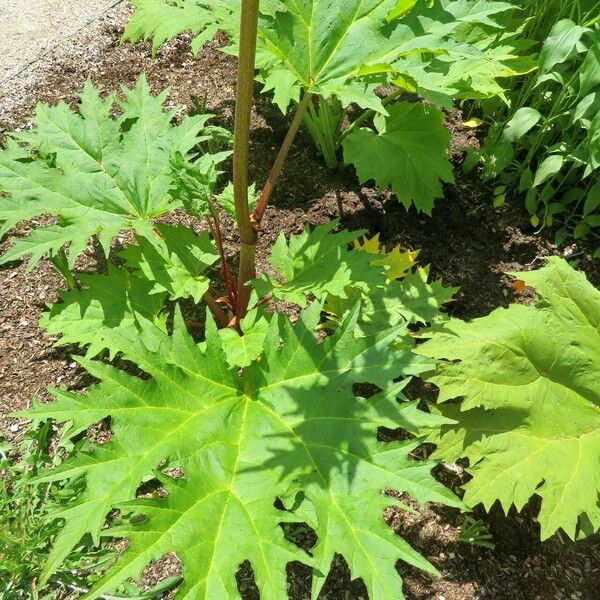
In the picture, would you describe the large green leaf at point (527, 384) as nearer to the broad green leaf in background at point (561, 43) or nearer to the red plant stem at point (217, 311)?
the red plant stem at point (217, 311)

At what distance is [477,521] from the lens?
7.29 ft

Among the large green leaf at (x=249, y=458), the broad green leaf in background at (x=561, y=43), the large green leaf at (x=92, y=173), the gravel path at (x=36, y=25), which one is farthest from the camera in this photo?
the gravel path at (x=36, y=25)

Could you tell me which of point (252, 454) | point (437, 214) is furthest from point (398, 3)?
point (252, 454)

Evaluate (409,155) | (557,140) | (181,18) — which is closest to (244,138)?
(181,18)

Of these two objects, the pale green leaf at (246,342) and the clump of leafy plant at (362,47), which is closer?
the clump of leafy plant at (362,47)

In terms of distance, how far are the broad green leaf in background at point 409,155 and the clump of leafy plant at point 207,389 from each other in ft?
1.84

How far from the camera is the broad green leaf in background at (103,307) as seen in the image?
2.11 m

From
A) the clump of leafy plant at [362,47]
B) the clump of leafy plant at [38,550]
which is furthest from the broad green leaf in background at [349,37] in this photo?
the clump of leafy plant at [38,550]

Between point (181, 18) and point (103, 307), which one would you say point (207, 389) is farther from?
point (181, 18)

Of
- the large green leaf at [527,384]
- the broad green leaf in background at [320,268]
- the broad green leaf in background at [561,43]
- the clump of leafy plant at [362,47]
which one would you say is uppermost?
the clump of leafy plant at [362,47]

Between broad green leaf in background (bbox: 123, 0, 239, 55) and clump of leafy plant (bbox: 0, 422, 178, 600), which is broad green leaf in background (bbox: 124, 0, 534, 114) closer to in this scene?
broad green leaf in background (bbox: 123, 0, 239, 55)

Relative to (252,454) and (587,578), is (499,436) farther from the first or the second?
(252,454)

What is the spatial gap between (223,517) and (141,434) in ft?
1.00

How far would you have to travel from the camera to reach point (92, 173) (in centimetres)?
203
